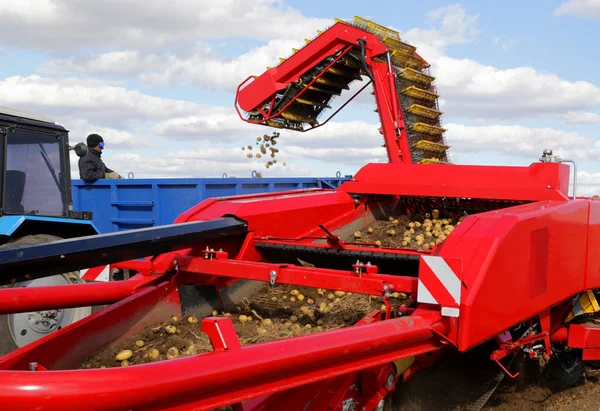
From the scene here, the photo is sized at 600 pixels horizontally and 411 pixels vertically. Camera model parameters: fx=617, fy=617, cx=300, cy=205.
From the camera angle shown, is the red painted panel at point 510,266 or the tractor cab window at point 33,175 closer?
the red painted panel at point 510,266

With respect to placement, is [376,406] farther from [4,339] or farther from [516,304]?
[4,339]

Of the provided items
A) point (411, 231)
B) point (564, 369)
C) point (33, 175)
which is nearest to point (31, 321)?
point (33, 175)

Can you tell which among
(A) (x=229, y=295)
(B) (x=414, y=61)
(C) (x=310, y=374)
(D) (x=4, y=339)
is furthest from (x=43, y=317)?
(B) (x=414, y=61)

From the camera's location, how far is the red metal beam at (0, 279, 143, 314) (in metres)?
2.95

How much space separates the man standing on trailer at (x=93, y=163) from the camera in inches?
301

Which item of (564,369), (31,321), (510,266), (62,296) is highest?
(510,266)

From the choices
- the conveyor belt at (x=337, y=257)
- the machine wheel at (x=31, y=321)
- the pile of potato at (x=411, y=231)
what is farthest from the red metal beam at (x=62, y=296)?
the pile of potato at (x=411, y=231)

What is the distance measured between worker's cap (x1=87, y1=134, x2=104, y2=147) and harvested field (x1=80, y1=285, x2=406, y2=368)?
4.70 metres

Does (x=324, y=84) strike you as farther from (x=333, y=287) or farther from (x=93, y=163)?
(x=333, y=287)

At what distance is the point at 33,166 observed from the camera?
5.65 m

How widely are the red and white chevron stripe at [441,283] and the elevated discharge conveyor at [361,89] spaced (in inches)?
184

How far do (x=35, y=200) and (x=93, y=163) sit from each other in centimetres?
219

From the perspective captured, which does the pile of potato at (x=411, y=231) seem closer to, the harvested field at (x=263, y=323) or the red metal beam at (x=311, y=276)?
the harvested field at (x=263, y=323)

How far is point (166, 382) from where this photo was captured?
1881 millimetres
